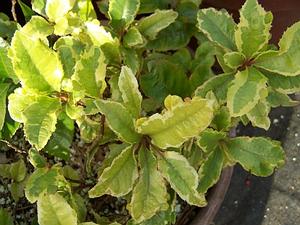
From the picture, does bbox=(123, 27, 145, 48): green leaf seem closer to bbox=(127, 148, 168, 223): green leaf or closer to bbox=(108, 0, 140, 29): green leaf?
bbox=(108, 0, 140, 29): green leaf

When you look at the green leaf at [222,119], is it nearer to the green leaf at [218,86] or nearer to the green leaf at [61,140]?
the green leaf at [218,86]

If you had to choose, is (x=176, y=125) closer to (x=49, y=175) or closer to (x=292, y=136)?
(x=49, y=175)

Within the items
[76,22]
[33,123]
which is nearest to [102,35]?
[76,22]

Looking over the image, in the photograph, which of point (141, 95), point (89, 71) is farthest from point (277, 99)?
point (89, 71)

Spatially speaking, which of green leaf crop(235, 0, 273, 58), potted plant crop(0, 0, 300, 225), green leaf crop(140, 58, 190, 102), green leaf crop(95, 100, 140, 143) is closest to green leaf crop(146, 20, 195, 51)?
potted plant crop(0, 0, 300, 225)

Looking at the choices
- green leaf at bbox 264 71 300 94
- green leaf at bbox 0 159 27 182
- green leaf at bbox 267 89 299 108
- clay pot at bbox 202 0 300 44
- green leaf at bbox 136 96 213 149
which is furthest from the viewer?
clay pot at bbox 202 0 300 44

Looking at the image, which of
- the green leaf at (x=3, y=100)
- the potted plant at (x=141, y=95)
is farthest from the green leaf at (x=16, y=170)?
the green leaf at (x=3, y=100)
